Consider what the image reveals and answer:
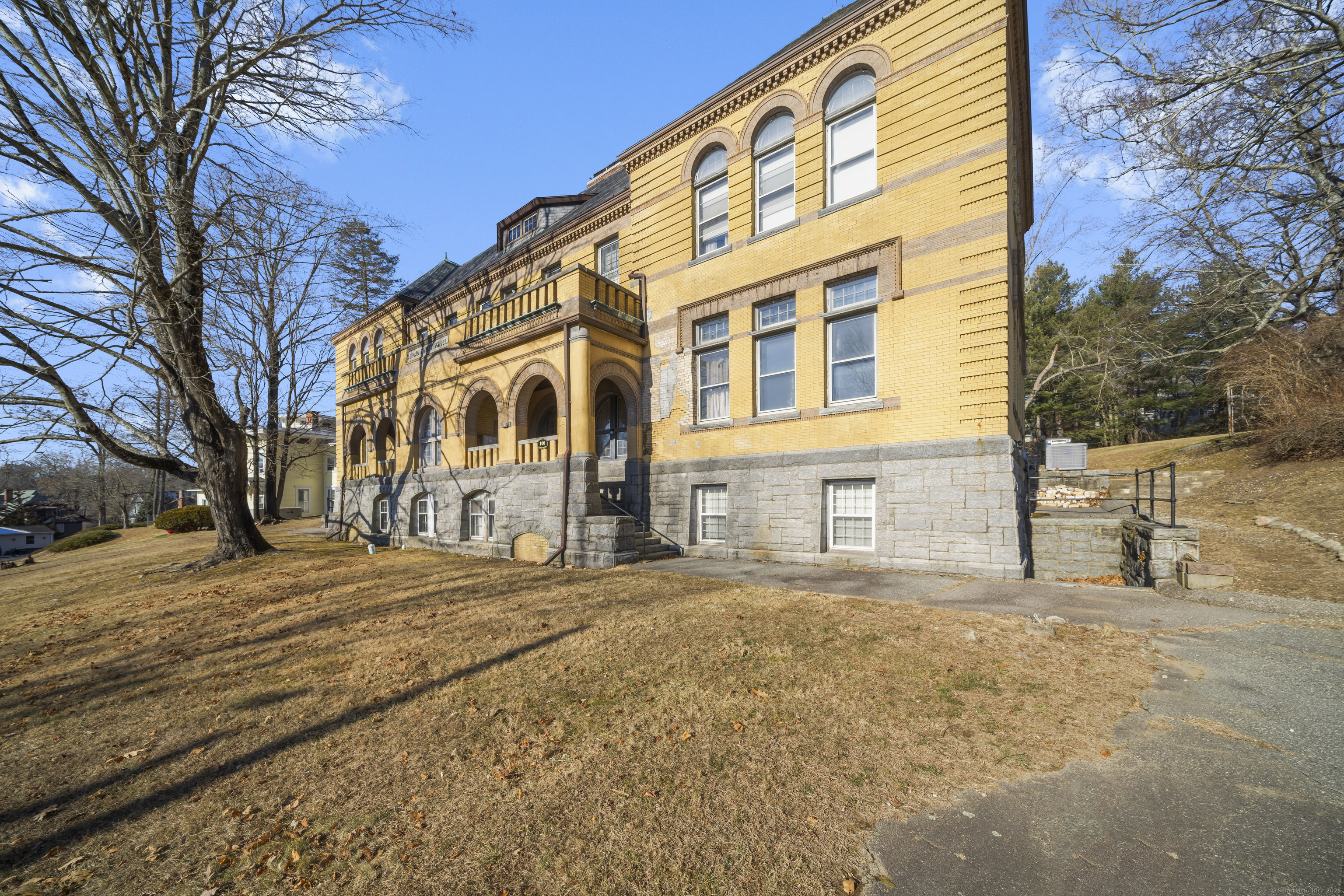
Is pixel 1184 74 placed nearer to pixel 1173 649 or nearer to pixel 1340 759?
pixel 1173 649

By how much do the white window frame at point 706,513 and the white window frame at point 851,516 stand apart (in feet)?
8.14

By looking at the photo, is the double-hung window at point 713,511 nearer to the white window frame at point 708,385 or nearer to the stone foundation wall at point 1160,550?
the white window frame at point 708,385

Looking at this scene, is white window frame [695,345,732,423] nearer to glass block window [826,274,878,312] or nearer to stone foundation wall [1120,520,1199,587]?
glass block window [826,274,878,312]

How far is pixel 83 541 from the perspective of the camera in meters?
28.8

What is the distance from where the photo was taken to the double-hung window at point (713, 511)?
12.2m

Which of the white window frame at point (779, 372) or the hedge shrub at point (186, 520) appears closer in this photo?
the white window frame at point (779, 372)

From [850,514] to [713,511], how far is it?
3.34m

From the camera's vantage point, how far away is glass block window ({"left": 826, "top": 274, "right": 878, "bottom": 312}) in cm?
1043

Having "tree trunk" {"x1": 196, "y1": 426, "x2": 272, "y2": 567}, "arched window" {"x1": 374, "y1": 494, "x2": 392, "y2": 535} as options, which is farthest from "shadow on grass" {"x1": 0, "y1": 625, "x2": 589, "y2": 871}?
"arched window" {"x1": 374, "y1": 494, "x2": 392, "y2": 535}

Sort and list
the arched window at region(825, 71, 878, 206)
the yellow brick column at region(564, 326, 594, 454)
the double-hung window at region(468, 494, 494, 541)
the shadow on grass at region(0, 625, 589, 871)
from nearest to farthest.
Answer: the shadow on grass at region(0, 625, 589, 871) → the arched window at region(825, 71, 878, 206) → the yellow brick column at region(564, 326, 594, 454) → the double-hung window at region(468, 494, 494, 541)

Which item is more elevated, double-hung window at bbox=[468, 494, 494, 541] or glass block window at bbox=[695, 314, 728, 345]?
glass block window at bbox=[695, 314, 728, 345]

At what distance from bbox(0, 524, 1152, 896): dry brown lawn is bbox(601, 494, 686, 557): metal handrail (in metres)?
5.20

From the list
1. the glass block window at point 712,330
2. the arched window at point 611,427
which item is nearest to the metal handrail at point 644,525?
the arched window at point 611,427

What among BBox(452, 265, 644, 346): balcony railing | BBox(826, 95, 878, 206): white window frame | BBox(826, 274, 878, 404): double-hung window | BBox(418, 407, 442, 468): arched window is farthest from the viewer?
BBox(418, 407, 442, 468): arched window
